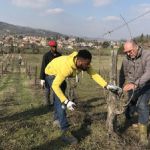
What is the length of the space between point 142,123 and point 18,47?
183 ft

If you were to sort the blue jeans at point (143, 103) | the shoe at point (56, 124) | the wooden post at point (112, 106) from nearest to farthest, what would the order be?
1. the blue jeans at point (143, 103)
2. the wooden post at point (112, 106)
3. the shoe at point (56, 124)

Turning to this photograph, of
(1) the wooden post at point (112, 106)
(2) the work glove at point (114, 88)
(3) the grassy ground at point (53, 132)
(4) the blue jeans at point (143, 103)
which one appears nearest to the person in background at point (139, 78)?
(4) the blue jeans at point (143, 103)

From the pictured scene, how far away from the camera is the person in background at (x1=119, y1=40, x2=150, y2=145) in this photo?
7168 mm

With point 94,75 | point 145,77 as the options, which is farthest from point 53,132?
point 145,77

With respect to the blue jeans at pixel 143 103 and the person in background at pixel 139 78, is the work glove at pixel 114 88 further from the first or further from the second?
the blue jeans at pixel 143 103

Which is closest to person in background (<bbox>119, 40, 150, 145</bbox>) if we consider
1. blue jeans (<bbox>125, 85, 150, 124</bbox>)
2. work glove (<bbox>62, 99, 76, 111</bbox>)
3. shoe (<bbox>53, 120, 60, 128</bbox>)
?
blue jeans (<bbox>125, 85, 150, 124</bbox>)

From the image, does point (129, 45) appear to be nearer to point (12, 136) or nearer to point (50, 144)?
point (50, 144)

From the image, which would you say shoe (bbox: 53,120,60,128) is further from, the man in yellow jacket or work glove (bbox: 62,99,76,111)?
work glove (bbox: 62,99,76,111)

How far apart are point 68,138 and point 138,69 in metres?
1.90

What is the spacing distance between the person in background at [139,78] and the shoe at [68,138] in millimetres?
1269

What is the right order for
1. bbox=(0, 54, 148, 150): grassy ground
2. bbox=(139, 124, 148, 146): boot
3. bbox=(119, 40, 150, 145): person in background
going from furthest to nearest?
bbox=(139, 124, 148, 146): boot, bbox=(119, 40, 150, 145): person in background, bbox=(0, 54, 148, 150): grassy ground

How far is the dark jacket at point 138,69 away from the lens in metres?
7.20

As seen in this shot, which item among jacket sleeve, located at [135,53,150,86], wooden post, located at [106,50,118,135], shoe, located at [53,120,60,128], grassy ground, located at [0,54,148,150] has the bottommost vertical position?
grassy ground, located at [0,54,148,150]

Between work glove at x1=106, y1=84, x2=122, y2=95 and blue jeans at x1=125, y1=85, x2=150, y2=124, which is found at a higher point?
work glove at x1=106, y1=84, x2=122, y2=95
